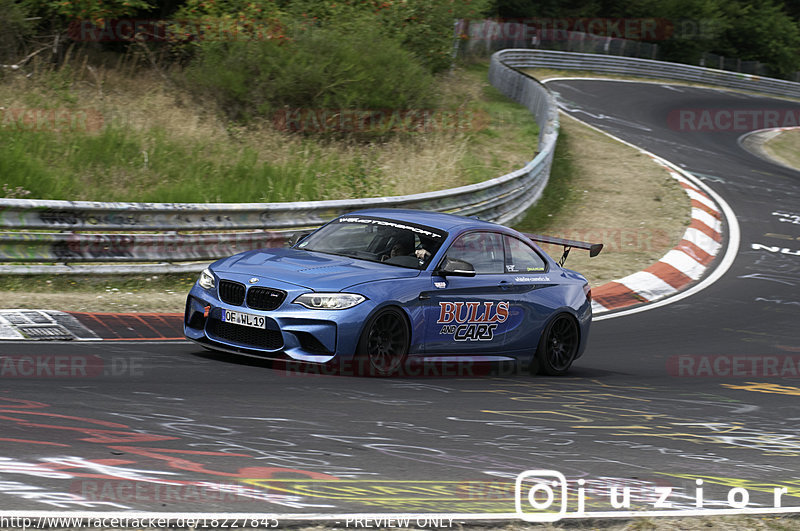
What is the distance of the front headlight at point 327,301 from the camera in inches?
300

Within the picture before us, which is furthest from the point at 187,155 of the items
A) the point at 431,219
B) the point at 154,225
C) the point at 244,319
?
the point at 244,319

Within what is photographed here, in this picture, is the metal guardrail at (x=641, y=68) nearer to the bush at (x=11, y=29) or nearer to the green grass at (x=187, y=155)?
the green grass at (x=187, y=155)

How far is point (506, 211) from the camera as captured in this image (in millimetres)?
17094

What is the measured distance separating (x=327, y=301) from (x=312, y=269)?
52 centimetres

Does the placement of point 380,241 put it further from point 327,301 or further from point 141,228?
point 141,228

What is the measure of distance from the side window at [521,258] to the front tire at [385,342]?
5.60ft

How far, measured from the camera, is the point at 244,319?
774cm

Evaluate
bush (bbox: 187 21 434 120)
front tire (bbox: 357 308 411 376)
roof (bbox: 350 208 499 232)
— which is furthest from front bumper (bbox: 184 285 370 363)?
bush (bbox: 187 21 434 120)

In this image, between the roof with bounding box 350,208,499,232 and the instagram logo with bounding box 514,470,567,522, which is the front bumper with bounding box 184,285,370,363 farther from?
the instagram logo with bounding box 514,470,567,522

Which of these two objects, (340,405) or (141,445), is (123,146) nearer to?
(340,405)

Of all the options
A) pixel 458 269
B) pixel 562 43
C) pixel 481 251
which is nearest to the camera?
pixel 458 269

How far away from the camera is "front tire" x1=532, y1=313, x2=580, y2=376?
961 centimetres

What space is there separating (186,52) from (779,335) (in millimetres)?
Answer: 17081

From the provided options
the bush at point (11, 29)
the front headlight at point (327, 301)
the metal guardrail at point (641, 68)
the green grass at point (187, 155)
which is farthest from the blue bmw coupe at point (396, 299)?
the metal guardrail at point (641, 68)
